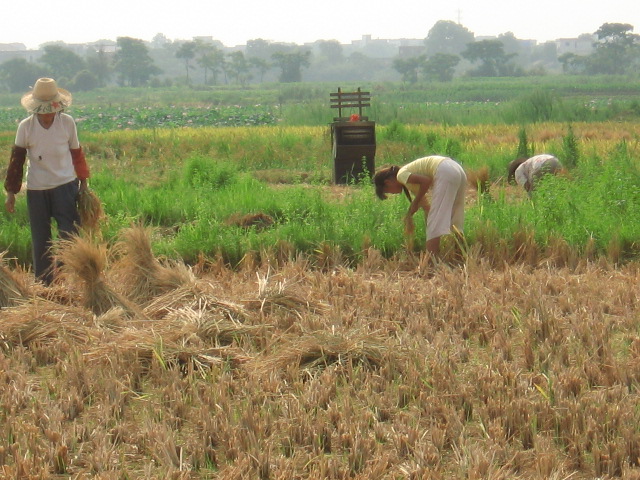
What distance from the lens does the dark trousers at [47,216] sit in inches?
266

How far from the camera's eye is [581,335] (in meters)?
5.15

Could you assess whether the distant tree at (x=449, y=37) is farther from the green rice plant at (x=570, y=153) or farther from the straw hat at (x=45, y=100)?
the straw hat at (x=45, y=100)

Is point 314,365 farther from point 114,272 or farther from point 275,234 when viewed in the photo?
point 275,234

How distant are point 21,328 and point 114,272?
1097 mm

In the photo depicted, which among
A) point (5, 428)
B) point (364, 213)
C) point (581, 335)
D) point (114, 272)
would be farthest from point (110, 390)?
point (364, 213)

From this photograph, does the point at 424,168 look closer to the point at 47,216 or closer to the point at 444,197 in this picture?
the point at 444,197

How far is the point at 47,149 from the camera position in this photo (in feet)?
21.9

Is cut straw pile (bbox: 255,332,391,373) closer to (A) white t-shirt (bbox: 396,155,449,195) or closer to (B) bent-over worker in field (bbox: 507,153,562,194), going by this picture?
(A) white t-shirt (bbox: 396,155,449,195)

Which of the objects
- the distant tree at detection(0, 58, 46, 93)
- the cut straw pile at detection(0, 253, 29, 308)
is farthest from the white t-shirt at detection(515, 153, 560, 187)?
the distant tree at detection(0, 58, 46, 93)

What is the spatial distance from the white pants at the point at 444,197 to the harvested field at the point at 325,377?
2.51ft

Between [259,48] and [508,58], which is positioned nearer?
[508,58]

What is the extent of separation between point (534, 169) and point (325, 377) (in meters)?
5.97

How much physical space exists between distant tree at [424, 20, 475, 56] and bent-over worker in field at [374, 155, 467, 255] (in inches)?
6668

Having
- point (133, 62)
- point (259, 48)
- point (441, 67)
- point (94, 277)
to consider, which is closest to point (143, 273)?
point (94, 277)
